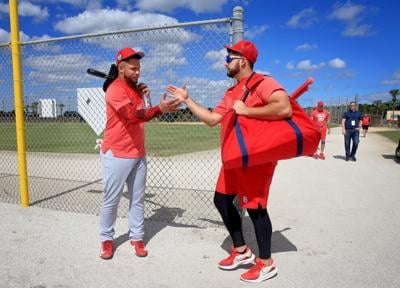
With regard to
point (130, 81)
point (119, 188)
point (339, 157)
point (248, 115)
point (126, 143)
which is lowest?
point (339, 157)

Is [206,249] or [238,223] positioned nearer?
[238,223]

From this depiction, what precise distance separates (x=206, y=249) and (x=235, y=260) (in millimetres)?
571

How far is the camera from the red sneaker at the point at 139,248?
382cm

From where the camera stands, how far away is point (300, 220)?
497cm

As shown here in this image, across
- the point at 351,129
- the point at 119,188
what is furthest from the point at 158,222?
the point at 351,129

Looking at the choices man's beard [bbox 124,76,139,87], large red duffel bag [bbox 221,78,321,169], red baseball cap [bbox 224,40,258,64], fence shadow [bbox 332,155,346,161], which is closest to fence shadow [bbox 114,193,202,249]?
man's beard [bbox 124,76,139,87]

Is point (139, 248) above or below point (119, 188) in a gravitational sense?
below

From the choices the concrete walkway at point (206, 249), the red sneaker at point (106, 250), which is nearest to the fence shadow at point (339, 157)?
the concrete walkway at point (206, 249)

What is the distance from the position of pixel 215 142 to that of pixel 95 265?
13359 mm

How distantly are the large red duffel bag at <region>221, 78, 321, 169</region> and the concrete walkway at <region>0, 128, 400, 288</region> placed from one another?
1204mm

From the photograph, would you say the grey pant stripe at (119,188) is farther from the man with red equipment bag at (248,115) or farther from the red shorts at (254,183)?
the red shorts at (254,183)

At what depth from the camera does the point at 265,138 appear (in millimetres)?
2818

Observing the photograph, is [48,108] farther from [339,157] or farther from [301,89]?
[339,157]

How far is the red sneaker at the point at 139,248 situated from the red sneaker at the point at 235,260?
2.75ft
